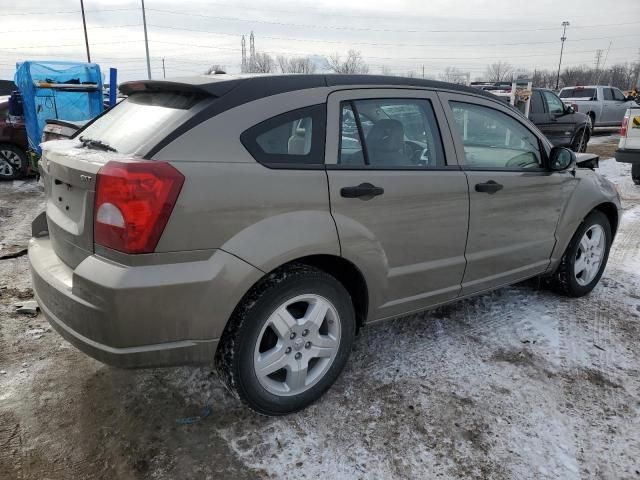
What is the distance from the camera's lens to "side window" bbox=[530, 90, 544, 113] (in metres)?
13.1

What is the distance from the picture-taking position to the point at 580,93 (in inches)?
831

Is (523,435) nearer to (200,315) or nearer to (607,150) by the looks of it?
(200,315)

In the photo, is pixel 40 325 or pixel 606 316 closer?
pixel 40 325

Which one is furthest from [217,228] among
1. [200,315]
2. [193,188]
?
[200,315]

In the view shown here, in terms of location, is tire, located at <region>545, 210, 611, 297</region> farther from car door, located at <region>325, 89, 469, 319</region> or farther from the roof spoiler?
the roof spoiler

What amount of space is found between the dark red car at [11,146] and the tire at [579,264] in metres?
9.03

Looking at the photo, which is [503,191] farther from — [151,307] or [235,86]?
[151,307]

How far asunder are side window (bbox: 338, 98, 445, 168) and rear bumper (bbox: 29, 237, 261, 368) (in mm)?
941

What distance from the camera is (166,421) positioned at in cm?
271

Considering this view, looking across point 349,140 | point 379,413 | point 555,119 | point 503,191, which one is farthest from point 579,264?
point 555,119

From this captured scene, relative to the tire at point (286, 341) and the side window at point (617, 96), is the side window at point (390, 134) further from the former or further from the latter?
the side window at point (617, 96)

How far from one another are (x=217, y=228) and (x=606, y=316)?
339cm

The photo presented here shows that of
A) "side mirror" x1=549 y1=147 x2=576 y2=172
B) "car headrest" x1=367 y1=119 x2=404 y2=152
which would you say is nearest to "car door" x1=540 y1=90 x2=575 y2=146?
"side mirror" x1=549 y1=147 x2=576 y2=172

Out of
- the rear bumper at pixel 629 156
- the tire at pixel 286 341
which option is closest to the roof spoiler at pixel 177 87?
the tire at pixel 286 341
